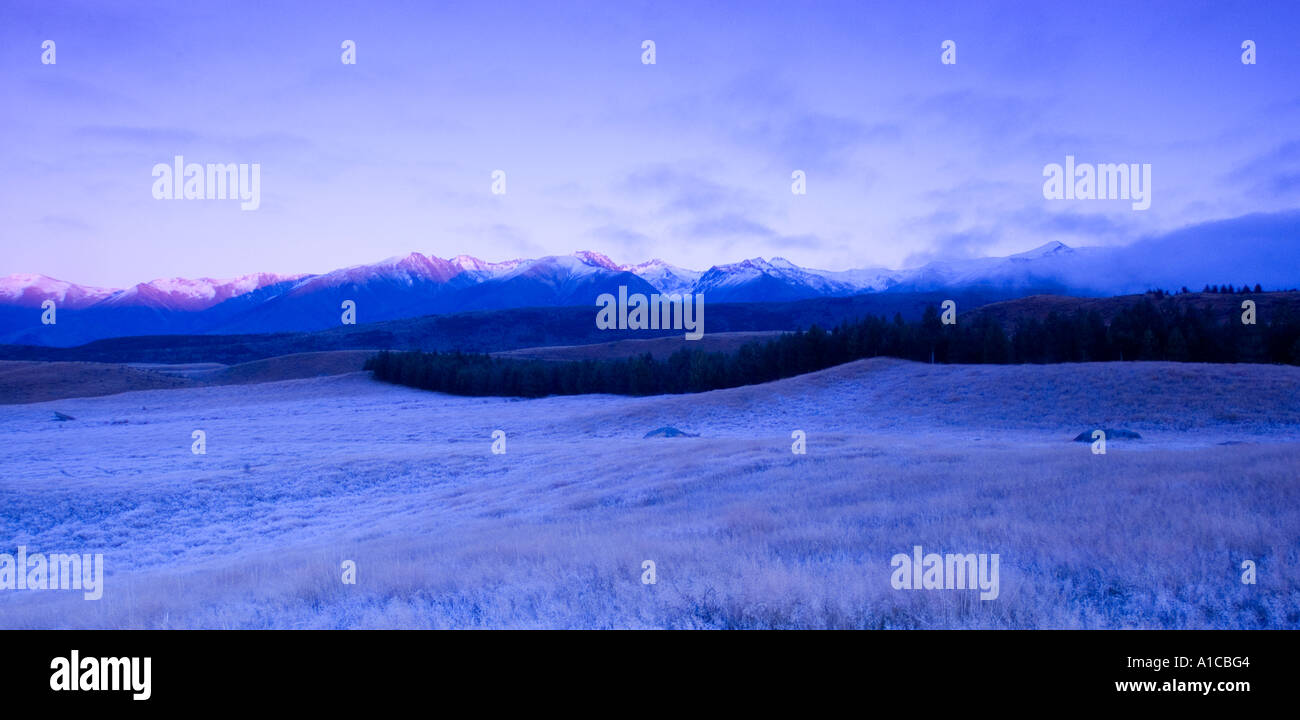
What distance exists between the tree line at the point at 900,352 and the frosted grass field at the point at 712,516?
1550cm

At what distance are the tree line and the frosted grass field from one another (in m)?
15.5

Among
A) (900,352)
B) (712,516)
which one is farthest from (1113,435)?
(900,352)

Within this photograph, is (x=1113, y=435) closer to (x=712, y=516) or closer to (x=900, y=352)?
(x=712, y=516)

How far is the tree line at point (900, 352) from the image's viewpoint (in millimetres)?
58219

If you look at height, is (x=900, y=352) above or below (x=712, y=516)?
above

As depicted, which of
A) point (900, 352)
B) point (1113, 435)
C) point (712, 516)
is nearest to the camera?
point (712, 516)

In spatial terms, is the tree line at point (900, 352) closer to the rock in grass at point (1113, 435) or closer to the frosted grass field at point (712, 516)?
the frosted grass field at point (712, 516)

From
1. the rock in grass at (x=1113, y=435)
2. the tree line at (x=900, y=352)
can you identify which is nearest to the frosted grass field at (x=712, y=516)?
the rock in grass at (x=1113, y=435)

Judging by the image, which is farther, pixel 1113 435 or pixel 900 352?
pixel 900 352

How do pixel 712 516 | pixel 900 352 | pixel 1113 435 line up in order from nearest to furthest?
pixel 712 516, pixel 1113 435, pixel 900 352

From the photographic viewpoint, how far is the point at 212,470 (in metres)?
31.5

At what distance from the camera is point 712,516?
14797 millimetres

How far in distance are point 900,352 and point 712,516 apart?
57.0 meters
